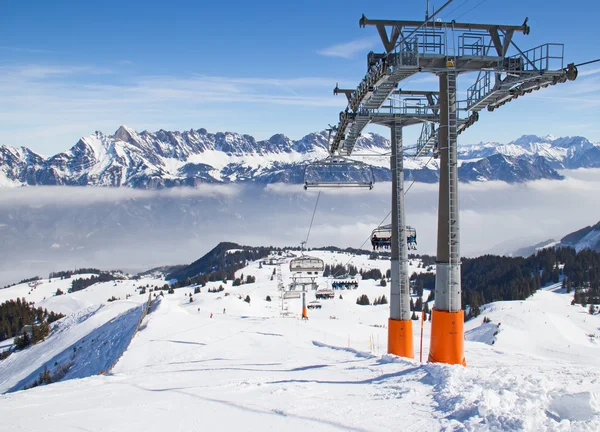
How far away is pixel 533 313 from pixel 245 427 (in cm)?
11056

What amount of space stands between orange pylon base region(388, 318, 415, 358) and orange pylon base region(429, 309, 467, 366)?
6437 millimetres

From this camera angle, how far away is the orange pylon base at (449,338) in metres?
15.9

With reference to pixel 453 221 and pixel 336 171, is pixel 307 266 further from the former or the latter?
pixel 453 221

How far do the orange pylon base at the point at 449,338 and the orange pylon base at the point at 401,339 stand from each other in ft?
21.1

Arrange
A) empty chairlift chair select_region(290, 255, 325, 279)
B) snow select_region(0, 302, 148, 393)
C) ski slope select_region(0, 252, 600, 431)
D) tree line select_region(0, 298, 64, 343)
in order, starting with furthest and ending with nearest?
tree line select_region(0, 298, 64, 343) → empty chairlift chair select_region(290, 255, 325, 279) → snow select_region(0, 302, 148, 393) → ski slope select_region(0, 252, 600, 431)

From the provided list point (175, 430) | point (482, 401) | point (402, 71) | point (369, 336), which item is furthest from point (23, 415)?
point (369, 336)

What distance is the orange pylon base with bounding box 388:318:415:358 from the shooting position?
22.5 metres

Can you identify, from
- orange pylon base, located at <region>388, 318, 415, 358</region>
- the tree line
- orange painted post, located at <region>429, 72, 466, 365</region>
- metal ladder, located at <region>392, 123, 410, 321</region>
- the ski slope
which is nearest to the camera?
the ski slope

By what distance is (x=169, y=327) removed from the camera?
43375 millimetres

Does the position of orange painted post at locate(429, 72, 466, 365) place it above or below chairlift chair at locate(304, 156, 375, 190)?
below

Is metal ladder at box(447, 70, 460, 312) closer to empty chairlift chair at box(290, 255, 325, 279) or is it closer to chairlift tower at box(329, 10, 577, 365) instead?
chairlift tower at box(329, 10, 577, 365)

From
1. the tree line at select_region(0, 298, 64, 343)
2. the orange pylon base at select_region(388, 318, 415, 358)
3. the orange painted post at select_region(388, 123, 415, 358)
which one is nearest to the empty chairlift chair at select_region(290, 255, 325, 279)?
the orange painted post at select_region(388, 123, 415, 358)

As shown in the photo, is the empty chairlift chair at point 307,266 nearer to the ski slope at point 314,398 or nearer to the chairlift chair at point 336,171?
the chairlift chair at point 336,171

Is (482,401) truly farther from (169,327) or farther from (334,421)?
(169,327)
